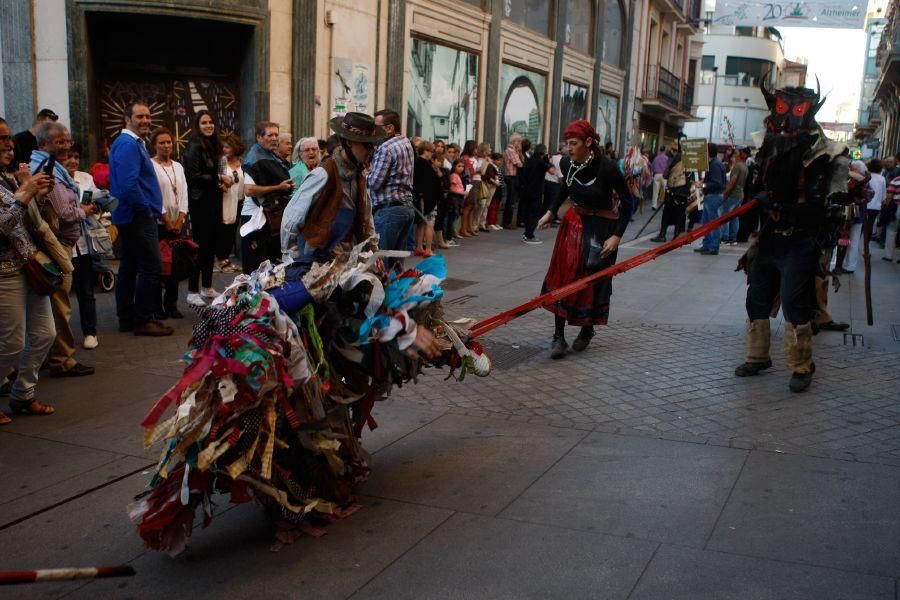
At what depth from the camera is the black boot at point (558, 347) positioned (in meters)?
7.20

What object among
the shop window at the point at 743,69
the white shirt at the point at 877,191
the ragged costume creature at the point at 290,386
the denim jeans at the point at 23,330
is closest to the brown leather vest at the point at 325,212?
the ragged costume creature at the point at 290,386

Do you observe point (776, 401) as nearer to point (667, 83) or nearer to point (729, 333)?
point (729, 333)

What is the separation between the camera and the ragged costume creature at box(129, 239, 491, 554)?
3383 millimetres

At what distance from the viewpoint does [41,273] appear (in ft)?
17.3

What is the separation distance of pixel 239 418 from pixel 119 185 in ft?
14.9

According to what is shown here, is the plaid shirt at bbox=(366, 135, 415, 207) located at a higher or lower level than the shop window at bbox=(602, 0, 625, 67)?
lower

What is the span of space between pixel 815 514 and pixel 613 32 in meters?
28.1

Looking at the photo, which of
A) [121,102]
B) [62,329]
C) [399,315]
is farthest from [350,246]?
[121,102]

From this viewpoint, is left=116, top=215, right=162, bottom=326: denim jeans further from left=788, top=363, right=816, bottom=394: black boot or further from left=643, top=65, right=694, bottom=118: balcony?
left=643, top=65, right=694, bottom=118: balcony

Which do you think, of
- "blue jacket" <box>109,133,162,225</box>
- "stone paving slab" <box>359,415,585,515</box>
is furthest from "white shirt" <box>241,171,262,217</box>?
"stone paving slab" <box>359,415,585,515</box>

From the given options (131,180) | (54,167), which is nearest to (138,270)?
(131,180)

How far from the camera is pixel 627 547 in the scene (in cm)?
369

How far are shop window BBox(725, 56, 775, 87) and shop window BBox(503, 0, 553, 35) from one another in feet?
134

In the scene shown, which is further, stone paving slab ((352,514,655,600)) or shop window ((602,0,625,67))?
shop window ((602,0,625,67))
